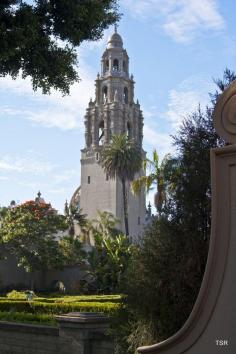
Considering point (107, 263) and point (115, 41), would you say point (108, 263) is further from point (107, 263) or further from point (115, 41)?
point (115, 41)

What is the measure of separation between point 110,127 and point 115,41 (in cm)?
1593

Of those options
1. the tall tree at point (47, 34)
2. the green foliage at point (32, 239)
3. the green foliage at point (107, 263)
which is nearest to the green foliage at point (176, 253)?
the tall tree at point (47, 34)

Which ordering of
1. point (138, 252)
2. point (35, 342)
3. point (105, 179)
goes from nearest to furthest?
point (138, 252), point (35, 342), point (105, 179)

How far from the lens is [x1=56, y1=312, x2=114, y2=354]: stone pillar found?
9.28m

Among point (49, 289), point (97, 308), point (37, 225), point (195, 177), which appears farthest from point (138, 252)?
point (49, 289)

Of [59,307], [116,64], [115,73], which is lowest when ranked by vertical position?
[59,307]

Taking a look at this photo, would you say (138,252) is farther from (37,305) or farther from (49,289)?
(49,289)

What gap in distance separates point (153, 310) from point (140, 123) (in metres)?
70.6

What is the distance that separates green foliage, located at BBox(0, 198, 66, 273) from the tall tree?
105ft

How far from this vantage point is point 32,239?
43.2 m

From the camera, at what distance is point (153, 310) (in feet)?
26.9

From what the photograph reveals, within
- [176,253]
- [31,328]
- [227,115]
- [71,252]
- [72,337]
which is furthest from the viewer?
[71,252]

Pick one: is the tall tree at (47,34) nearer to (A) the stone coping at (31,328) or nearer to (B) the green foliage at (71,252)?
(A) the stone coping at (31,328)

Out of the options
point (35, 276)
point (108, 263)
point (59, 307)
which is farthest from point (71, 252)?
point (59, 307)
